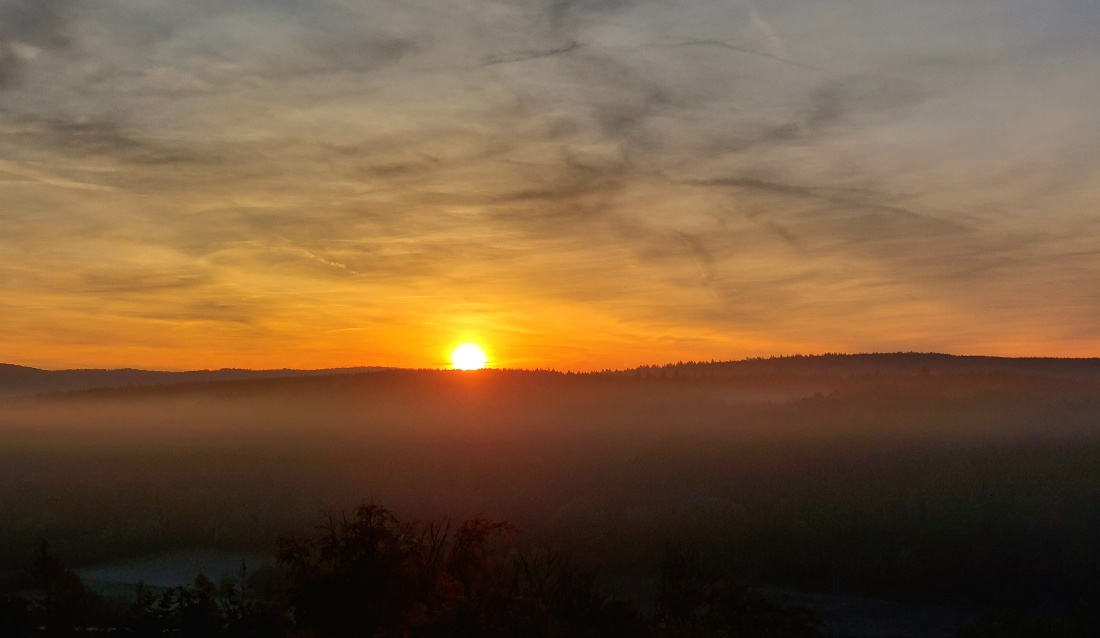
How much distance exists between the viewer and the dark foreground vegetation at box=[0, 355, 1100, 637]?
2264 inches

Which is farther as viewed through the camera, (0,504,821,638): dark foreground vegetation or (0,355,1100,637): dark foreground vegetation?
(0,355,1100,637): dark foreground vegetation

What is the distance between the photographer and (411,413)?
150 meters

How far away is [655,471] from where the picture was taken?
9544 cm

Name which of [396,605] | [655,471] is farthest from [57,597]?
[655,471]

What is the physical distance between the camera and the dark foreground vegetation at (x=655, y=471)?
57500mm

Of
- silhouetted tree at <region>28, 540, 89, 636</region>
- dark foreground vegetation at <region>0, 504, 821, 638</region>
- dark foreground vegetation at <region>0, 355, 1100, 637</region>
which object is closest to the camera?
dark foreground vegetation at <region>0, 504, 821, 638</region>

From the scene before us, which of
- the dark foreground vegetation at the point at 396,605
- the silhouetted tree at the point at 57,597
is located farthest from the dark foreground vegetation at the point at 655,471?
the silhouetted tree at the point at 57,597

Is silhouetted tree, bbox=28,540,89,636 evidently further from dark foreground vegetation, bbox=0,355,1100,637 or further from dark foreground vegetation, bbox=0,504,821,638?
dark foreground vegetation, bbox=0,355,1100,637

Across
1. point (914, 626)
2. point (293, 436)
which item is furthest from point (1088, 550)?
point (293, 436)

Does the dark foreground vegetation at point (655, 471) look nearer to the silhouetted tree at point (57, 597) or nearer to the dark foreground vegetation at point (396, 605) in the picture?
the dark foreground vegetation at point (396, 605)

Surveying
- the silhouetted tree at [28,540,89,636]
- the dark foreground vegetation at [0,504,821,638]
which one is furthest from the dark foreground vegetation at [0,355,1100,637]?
the silhouetted tree at [28,540,89,636]

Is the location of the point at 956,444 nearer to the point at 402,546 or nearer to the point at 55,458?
the point at 402,546

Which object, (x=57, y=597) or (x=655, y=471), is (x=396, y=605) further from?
(x=655, y=471)

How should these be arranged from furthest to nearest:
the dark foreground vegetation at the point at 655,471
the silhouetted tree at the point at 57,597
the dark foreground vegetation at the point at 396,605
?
the dark foreground vegetation at the point at 655,471, the silhouetted tree at the point at 57,597, the dark foreground vegetation at the point at 396,605
